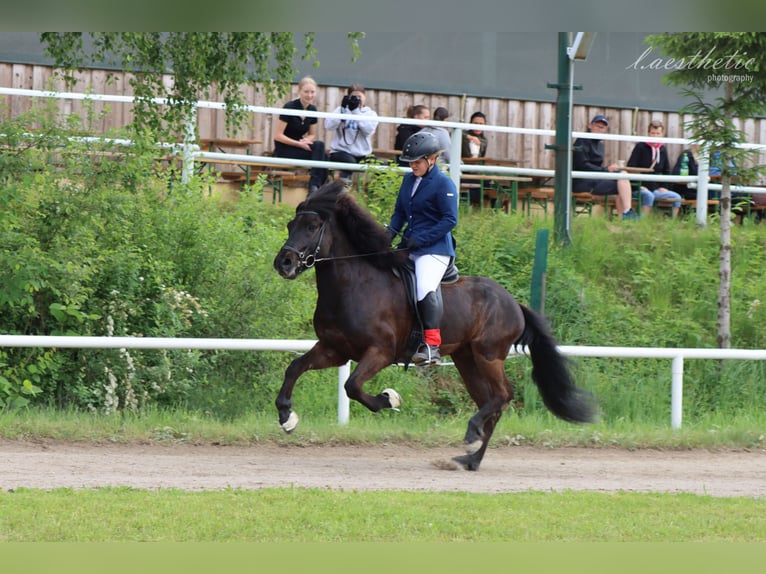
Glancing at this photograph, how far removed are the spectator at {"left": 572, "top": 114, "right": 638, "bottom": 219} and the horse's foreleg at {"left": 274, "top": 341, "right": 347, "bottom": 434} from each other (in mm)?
8290

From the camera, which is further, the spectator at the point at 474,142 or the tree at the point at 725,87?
the spectator at the point at 474,142

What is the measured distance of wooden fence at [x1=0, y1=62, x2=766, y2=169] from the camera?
17.1 metres

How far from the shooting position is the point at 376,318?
9.62 meters

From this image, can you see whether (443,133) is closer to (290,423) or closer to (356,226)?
(356,226)

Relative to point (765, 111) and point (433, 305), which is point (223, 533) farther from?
point (765, 111)

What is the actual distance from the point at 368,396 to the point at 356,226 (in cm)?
146

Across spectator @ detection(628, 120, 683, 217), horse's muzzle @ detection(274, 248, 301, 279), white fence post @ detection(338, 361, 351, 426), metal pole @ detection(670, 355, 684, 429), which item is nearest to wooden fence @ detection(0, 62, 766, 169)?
spectator @ detection(628, 120, 683, 217)

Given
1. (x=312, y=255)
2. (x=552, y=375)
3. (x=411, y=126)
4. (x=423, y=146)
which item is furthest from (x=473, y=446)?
(x=411, y=126)

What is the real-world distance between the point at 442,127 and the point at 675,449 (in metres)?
5.88

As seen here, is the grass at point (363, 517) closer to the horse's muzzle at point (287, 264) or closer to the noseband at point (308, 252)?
the horse's muzzle at point (287, 264)

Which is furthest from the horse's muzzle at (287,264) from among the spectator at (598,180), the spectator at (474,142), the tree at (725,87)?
the spectator at (598,180)

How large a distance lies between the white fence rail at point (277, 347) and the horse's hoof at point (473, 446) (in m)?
1.21

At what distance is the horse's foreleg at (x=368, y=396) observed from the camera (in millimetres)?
9320

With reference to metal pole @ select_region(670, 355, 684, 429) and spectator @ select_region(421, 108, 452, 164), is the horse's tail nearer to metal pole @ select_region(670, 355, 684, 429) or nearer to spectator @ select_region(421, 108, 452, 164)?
metal pole @ select_region(670, 355, 684, 429)
